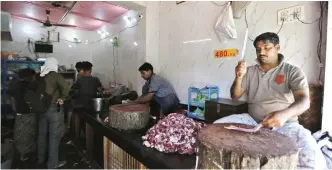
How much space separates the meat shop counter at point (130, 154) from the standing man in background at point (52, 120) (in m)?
0.45

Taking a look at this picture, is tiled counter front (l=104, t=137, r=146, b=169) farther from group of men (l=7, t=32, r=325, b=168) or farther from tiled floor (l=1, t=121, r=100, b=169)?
group of men (l=7, t=32, r=325, b=168)

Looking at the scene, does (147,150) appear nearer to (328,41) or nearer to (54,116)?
(54,116)

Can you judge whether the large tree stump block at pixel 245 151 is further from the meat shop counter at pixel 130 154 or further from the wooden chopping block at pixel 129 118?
the wooden chopping block at pixel 129 118

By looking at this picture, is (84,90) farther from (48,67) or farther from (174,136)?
(174,136)

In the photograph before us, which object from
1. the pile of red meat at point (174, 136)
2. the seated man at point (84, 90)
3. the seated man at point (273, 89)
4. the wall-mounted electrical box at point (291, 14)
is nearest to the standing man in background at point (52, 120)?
the seated man at point (84, 90)

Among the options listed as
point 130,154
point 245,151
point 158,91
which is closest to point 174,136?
point 130,154

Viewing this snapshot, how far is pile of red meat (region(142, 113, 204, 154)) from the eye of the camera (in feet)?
4.99

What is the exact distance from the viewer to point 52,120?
8.03 feet

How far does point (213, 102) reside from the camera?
2.24m

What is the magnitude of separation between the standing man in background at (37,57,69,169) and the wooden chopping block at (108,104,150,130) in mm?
929

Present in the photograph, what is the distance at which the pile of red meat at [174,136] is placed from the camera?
1.52 m

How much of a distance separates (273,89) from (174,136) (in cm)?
94

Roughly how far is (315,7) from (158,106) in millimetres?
2342

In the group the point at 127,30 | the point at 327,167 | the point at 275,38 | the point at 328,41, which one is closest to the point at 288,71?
the point at 275,38
